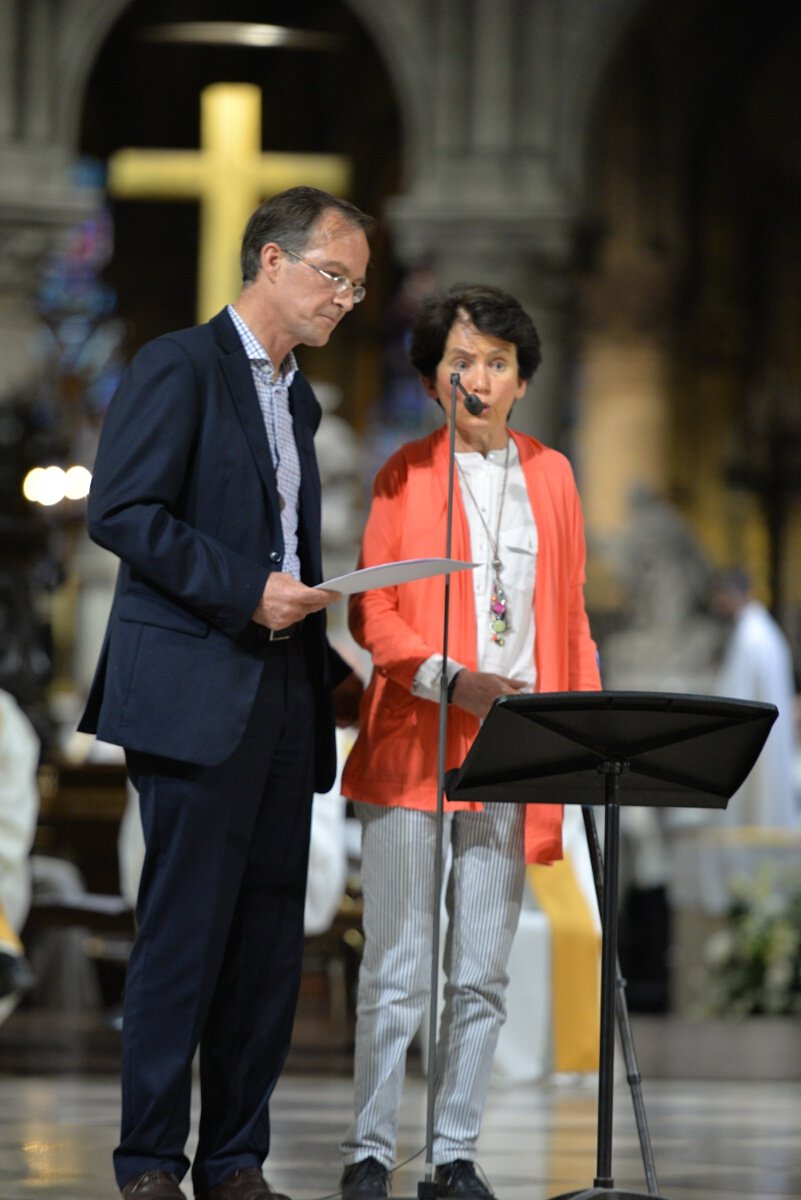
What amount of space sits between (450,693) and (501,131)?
10208 millimetres

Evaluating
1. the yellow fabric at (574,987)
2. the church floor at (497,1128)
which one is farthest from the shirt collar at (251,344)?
the yellow fabric at (574,987)

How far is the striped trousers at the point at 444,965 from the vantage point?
12.4 ft

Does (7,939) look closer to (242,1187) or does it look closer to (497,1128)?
(497,1128)

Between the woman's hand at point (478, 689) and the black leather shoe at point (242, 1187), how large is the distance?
0.87 meters

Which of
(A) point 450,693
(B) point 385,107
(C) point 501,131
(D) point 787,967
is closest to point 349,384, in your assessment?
(B) point 385,107

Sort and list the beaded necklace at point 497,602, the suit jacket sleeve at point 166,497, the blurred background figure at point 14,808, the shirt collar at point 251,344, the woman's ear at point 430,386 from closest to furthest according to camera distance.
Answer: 1. the suit jacket sleeve at point 166,497
2. the shirt collar at point 251,344
3. the beaded necklace at point 497,602
4. the woman's ear at point 430,386
5. the blurred background figure at point 14,808

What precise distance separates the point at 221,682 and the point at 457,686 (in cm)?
47

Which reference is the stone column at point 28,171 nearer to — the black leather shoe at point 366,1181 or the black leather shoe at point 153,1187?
the black leather shoe at point 366,1181

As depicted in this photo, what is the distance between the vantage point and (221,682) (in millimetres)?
3506

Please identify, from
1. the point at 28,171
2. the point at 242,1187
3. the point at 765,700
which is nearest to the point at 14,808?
the point at 242,1187

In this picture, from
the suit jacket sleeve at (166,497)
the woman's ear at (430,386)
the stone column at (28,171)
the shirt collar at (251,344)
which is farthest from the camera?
the stone column at (28,171)

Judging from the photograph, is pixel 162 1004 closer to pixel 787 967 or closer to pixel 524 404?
pixel 787 967

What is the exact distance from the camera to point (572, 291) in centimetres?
1372

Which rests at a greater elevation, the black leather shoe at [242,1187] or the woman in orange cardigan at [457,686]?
the woman in orange cardigan at [457,686]
